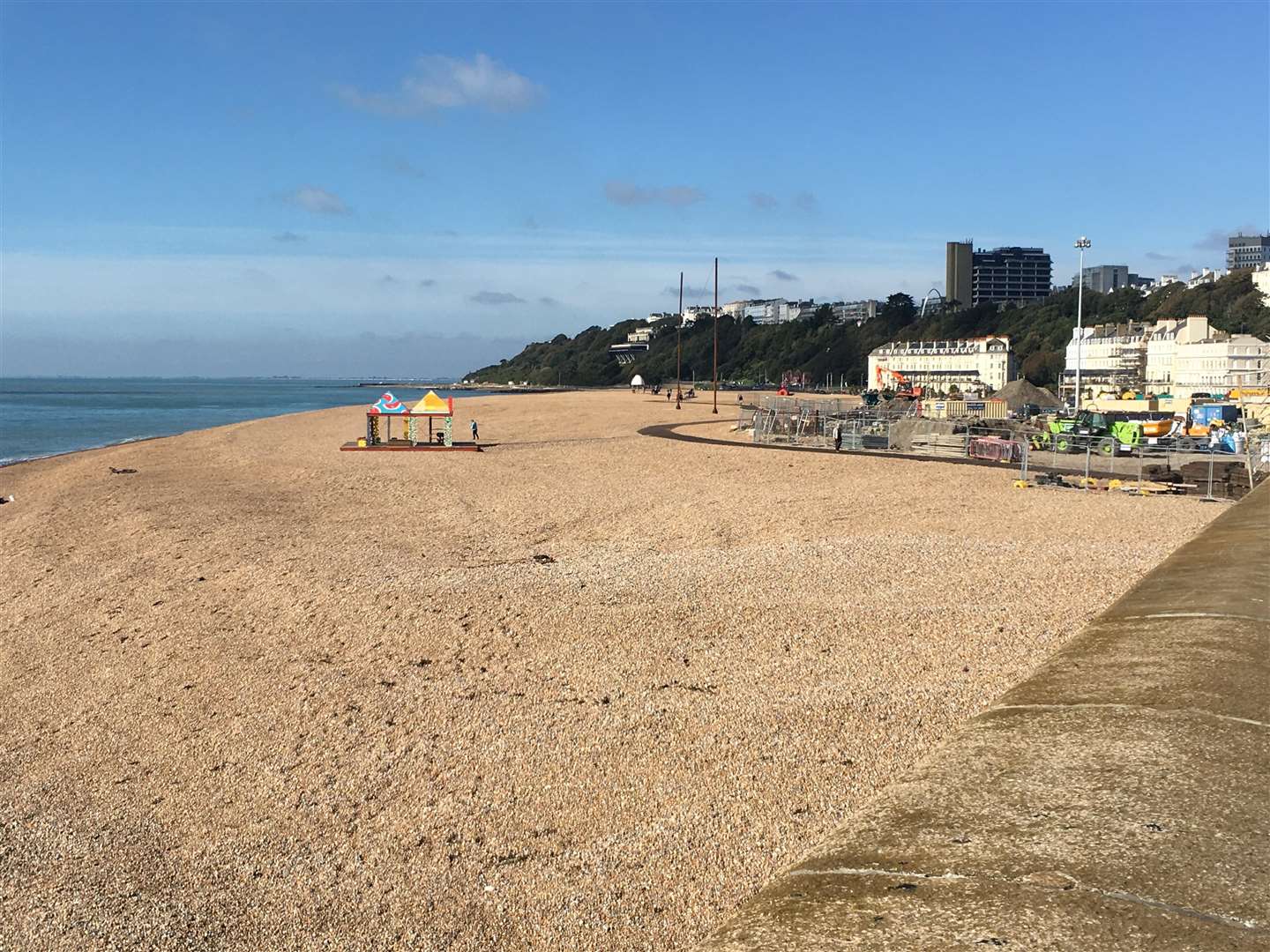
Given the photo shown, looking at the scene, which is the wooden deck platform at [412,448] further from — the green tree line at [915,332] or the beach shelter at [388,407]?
the green tree line at [915,332]

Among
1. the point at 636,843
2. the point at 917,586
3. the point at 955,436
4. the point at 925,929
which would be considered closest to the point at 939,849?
the point at 925,929

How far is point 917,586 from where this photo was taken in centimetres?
1145

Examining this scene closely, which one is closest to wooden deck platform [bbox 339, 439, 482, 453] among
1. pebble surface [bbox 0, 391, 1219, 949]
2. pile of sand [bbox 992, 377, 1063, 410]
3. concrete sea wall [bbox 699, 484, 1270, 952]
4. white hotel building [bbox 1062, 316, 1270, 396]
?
pebble surface [bbox 0, 391, 1219, 949]

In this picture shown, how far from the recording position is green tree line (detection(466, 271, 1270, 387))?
10944 centimetres

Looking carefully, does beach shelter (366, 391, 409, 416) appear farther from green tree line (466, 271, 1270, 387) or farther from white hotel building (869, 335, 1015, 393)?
green tree line (466, 271, 1270, 387)

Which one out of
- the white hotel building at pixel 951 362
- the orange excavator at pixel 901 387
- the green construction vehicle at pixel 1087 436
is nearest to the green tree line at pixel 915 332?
the white hotel building at pixel 951 362

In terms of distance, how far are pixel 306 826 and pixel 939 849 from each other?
4.92 meters

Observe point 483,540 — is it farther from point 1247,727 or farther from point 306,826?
point 1247,727

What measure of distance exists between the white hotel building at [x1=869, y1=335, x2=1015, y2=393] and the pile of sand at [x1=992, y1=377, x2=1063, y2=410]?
155 feet

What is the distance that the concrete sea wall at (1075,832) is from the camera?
2.25 m

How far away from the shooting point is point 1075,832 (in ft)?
8.80

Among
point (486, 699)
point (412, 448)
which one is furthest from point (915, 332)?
point (486, 699)

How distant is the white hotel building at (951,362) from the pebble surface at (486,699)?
91659 mm

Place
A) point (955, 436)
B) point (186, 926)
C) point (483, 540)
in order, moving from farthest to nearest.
→ point (955, 436)
point (483, 540)
point (186, 926)
